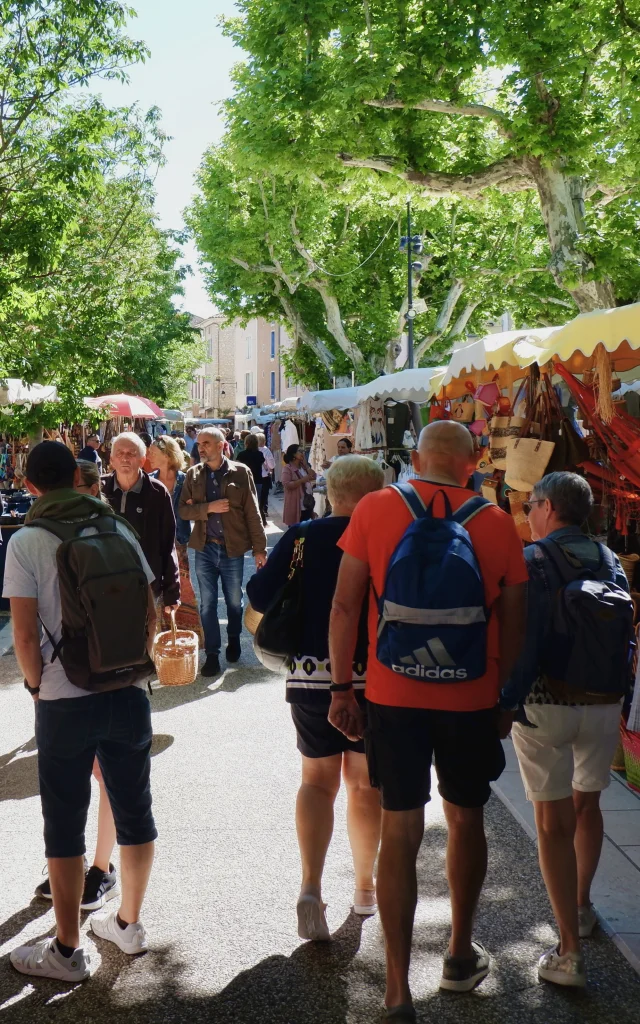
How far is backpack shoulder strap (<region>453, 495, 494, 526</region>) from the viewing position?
3018 mm

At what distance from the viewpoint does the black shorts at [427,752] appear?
2.94 m

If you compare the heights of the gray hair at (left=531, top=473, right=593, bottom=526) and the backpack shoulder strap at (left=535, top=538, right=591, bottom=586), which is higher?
the gray hair at (left=531, top=473, right=593, bottom=526)

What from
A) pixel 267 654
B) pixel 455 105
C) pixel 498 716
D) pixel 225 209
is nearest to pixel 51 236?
pixel 455 105

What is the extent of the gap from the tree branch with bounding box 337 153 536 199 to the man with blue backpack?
961 cm

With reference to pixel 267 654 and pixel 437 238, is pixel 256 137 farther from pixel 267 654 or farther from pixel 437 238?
pixel 437 238

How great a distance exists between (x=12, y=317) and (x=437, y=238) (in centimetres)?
2052

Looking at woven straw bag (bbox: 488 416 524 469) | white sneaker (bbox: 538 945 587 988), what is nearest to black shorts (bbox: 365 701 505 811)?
white sneaker (bbox: 538 945 587 988)

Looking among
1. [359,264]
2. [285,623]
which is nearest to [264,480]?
[359,264]

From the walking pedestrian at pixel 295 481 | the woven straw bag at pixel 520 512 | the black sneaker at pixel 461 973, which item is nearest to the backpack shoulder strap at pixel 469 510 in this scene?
the black sneaker at pixel 461 973

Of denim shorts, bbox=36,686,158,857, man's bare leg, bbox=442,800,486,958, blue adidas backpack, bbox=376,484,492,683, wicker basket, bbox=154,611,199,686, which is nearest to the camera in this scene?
blue adidas backpack, bbox=376,484,492,683

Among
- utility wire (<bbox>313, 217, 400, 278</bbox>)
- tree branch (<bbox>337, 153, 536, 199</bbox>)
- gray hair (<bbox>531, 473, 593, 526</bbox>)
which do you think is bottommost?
gray hair (<bbox>531, 473, 593, 526</bbox>)

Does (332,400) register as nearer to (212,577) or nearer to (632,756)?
(212,577)

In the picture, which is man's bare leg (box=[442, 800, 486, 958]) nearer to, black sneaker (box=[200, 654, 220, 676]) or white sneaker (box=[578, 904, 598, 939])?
white sneaker (box=[578, 904, 598, 939])

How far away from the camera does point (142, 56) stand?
35.0ft
